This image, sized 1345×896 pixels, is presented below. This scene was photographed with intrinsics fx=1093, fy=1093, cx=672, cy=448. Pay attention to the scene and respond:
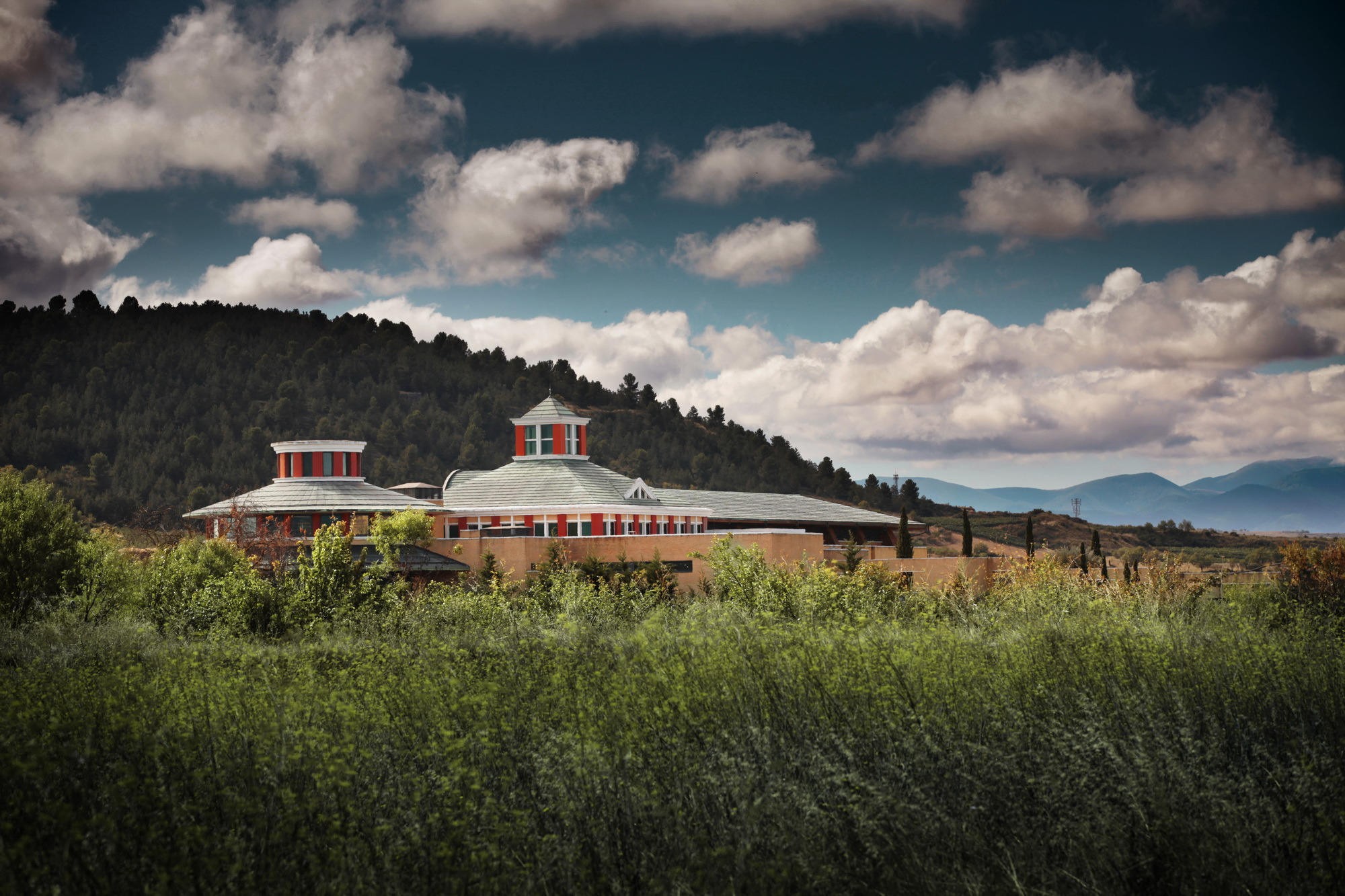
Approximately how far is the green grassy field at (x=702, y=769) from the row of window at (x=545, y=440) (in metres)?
36.0

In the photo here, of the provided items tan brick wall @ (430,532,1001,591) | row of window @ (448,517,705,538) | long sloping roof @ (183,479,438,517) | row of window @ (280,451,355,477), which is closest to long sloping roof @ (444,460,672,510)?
row of window @ (448,517,705,538)

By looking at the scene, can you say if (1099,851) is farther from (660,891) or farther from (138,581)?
(138,581)

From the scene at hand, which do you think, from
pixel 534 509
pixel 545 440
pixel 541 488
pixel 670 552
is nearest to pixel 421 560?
pixel 534 509

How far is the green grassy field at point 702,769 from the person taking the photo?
23.9ft

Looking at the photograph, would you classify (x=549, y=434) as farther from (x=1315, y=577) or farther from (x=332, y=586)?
(x=1315, y=577)

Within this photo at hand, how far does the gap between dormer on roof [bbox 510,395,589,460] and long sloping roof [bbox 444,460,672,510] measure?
18.3 inches

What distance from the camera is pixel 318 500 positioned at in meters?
42.3

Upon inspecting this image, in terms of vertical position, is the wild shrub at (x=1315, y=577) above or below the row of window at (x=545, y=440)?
below

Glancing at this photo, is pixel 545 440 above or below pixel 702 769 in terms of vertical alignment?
above

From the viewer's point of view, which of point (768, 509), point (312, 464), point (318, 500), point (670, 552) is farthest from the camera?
point (768, 509)

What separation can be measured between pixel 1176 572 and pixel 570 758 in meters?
25.1

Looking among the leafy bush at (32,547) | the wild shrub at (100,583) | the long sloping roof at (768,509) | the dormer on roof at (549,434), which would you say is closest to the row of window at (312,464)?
the dormer on roof at (549,434)

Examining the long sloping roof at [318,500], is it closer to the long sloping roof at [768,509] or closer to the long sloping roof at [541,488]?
the long sloping roof at [541,488]

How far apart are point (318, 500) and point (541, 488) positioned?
8972mm
